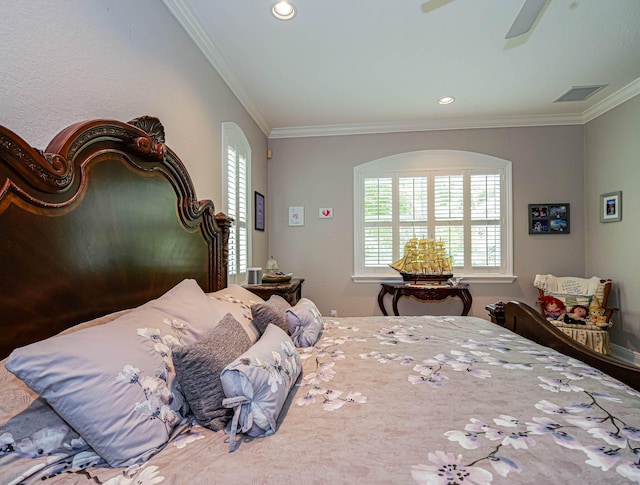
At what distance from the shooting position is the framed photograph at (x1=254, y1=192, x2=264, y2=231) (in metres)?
3.63

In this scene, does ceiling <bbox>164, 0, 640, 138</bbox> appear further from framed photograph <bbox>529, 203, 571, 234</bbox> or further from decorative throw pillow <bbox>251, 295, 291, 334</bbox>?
decorative throw pillow <bbox>251, 295, 291, 334</bbox>

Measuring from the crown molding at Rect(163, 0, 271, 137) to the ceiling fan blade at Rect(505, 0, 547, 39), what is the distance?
6.05ft

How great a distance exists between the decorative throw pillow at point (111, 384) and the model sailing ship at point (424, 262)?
3.13 metres

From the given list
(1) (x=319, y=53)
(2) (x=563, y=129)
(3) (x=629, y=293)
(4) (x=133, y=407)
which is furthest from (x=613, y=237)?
(4) (x=133, y=407)

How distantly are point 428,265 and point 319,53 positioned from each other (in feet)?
8.10

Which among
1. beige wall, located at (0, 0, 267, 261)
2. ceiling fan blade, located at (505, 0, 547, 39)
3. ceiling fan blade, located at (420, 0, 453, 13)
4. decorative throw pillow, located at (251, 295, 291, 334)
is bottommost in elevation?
decorative throw pillow, located at (251, 295, 291, 334)

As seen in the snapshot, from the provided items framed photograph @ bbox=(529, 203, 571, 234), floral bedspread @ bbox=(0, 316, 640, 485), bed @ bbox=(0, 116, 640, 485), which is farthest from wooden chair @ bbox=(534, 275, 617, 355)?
→ floral bedspread @ bbox=(0, 316, 640, 485)

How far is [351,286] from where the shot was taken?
4.04 m

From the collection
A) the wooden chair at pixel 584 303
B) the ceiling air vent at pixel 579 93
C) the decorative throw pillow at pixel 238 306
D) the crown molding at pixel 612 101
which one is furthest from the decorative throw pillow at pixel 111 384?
the crown molding at pixel 612 101

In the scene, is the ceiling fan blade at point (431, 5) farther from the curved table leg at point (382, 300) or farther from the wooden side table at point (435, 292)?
the curved table leg at point (382, 300)

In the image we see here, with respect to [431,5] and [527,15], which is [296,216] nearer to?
[431,5]

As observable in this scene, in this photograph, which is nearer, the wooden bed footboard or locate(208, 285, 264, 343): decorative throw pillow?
the wooden bed footboard

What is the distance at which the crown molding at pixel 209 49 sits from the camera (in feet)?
6.45

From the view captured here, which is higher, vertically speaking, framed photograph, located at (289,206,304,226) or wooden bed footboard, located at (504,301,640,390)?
framed photograph, located at (289,206,304,226)
